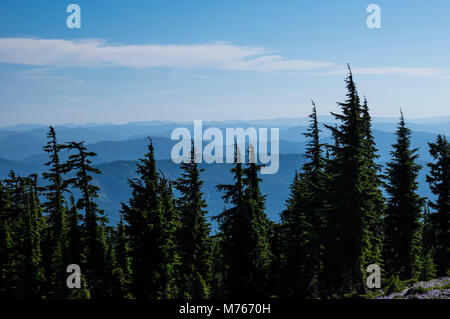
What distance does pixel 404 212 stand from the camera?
3391 cm

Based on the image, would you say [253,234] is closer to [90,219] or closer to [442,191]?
[90,219]

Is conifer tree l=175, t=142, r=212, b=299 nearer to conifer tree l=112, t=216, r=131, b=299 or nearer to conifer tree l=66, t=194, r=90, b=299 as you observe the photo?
conifer tree l=112, t=216, r=131, b=299

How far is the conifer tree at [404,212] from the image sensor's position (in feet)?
111

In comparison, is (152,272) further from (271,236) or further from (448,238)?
(448,238)

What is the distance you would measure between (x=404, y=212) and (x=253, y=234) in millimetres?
15066

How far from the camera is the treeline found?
84.1ft

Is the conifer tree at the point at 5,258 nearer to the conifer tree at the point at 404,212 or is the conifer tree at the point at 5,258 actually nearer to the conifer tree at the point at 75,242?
the conifer tree at the point at 75,242

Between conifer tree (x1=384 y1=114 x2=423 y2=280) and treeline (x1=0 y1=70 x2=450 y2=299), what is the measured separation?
3.5 inches

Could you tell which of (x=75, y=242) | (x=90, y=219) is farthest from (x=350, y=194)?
(x=75, y=242)

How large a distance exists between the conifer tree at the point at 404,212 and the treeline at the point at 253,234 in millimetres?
88

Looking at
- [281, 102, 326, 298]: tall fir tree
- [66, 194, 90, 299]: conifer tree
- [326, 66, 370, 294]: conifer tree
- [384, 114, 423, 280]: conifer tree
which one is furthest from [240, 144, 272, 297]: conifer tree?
[66, 194, 90, 299]: conifer tree

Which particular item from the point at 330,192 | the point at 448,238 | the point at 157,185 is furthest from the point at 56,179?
the point at 448,238

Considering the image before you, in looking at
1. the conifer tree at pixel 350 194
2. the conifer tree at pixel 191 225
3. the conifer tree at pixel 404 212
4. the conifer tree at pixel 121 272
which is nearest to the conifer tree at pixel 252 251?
the conifer tree at pixel 191 225
